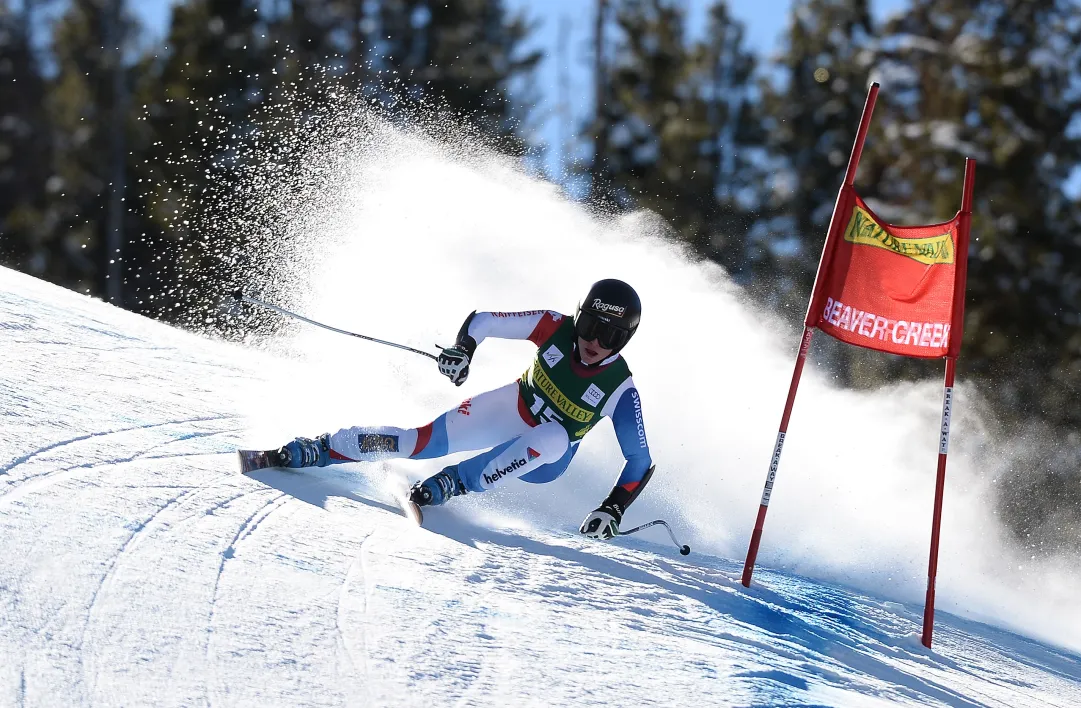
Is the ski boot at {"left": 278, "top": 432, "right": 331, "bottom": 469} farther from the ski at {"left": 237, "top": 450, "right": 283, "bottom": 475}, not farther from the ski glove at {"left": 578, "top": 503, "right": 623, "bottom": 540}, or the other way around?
the ski glove at {"left": 578, "top": 503, "right": 623, "bottom": 540}

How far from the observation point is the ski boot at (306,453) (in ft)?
17.0

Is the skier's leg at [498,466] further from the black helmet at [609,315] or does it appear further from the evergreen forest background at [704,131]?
the evergreen forest background at [704,131]

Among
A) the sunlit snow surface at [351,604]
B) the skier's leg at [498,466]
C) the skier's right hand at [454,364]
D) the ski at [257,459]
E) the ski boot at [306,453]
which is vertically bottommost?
the sunlit snow surface at [351,604]

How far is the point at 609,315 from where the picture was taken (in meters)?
5.25

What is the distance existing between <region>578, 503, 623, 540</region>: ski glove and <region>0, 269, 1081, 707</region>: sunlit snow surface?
0.50 ft

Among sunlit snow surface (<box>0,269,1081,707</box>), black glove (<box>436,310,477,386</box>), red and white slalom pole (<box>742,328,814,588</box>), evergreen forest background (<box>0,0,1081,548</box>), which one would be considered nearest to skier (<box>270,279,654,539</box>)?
black glove (<box>436,310,477,386</box>)

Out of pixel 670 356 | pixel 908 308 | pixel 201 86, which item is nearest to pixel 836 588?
pixel 908 308

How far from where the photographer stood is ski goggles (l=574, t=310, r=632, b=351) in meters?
5.25

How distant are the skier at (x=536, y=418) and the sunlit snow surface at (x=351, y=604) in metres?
0.21

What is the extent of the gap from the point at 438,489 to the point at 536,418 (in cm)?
62

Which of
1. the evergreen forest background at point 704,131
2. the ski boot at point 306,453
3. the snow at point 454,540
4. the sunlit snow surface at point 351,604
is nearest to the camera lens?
the sunlit snow surface at point 351,604

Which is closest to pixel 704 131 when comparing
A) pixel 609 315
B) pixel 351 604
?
pixel 609 315

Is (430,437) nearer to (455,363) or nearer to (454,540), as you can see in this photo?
(455,363)

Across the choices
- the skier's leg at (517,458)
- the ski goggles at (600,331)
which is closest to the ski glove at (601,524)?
the skier's leg at (517,458)
